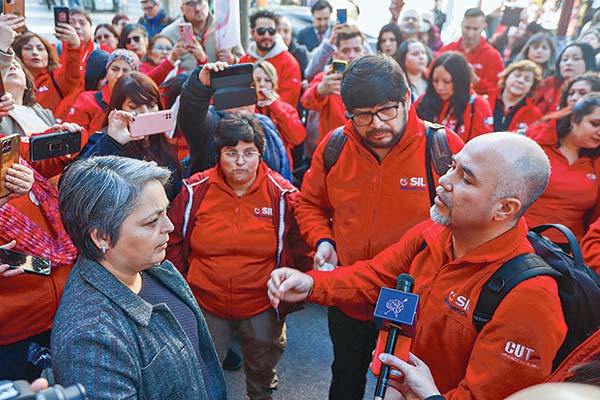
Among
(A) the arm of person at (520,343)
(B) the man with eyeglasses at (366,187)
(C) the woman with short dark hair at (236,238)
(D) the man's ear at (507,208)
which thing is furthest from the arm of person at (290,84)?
(A) the arm of person at (520,343)

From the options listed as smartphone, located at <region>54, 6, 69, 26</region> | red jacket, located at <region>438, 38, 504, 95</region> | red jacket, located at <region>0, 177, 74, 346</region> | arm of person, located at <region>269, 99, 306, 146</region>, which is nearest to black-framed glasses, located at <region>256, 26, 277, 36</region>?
arm of person, located at <region>269, 99, 306, 146</region>

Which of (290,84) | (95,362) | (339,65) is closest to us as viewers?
(95,362)

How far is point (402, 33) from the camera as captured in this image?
6477mm

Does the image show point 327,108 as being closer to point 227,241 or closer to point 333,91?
point 333,91

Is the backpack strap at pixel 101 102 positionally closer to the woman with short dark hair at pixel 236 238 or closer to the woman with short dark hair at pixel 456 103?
the woman with short dark hair at pixel 236 238

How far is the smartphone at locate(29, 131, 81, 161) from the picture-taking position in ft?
7.68

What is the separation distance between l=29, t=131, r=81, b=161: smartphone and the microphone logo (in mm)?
1805

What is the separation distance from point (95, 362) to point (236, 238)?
1.38 meters

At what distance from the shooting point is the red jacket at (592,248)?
7.99 feet

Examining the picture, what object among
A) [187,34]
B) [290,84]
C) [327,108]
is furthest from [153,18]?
[327,108]

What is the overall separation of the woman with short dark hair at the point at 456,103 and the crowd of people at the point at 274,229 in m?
0.02

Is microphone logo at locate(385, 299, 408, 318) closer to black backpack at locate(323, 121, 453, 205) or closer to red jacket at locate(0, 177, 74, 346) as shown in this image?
black backpack at locate(323, 121, 453, 205)

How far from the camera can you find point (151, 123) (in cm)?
275

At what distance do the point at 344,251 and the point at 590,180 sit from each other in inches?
65.6
